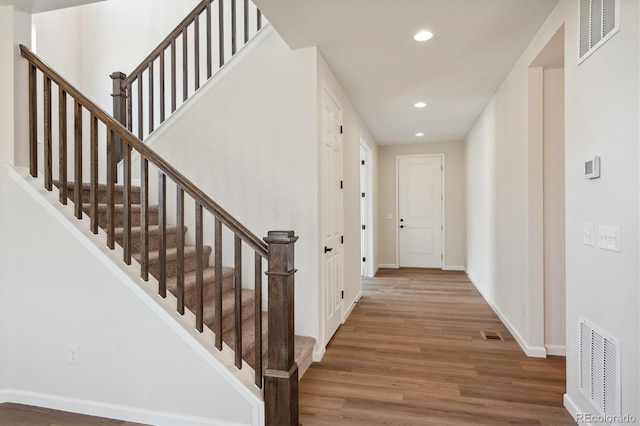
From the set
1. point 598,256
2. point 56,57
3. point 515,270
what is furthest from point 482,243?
point 56,57

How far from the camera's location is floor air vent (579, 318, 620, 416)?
5.39 feet

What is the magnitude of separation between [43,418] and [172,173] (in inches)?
65.3

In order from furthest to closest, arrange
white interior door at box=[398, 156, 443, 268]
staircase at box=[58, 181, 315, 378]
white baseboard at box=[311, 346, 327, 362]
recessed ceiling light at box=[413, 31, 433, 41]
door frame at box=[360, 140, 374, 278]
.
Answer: white interior door at box=[398, 156, 443, 268]
door frame at box=[360, 140, 374, 278]
white baseboard at box=[311, 346, 327, 362]
recessed ceiling light at box=[413, 31, 433, 41]
staircase at box=[58, 181, 315, 378]

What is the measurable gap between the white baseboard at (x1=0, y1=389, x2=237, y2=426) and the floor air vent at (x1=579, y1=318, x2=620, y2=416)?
75.9 inches

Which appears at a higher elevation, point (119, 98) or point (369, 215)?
point (119, 98)

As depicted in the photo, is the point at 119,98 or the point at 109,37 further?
the point at 109,37

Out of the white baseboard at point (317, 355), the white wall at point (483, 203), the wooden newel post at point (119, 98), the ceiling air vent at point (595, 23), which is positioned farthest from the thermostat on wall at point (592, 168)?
the wooden newel post at point (119, 98)

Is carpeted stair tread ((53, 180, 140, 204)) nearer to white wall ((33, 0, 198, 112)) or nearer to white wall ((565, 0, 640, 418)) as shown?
white wall ((33, 0, 198, 112))

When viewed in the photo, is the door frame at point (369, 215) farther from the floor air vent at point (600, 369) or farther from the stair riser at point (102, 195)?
the floor air vent at point (600, 369)

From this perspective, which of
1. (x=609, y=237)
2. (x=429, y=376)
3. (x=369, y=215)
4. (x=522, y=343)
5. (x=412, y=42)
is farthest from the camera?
(x=369, y=215)

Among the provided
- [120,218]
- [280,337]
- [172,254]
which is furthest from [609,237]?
[120,218]

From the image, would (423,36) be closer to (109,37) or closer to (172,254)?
(172,254)

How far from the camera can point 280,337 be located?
1936 millimetres

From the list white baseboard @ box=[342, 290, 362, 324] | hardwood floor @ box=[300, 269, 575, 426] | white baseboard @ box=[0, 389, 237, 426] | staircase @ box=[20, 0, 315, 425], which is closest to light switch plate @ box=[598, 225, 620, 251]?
hardwood floor @ box=[300, 269, 575, 426]
